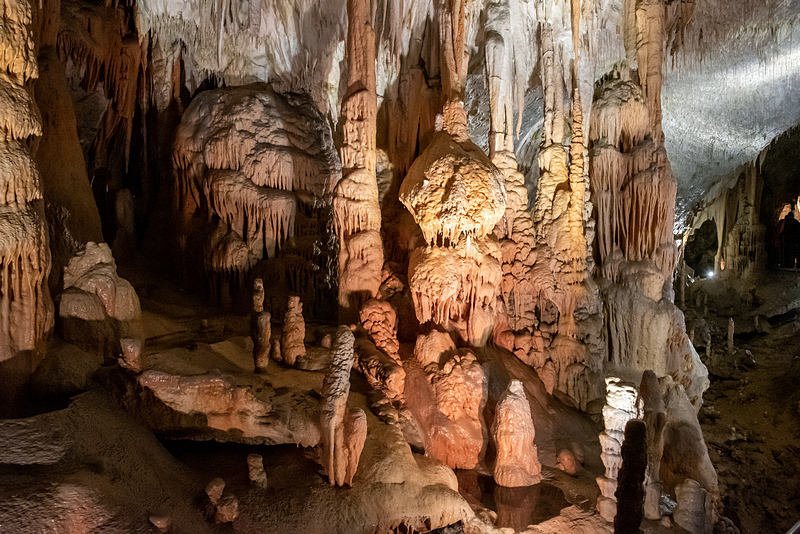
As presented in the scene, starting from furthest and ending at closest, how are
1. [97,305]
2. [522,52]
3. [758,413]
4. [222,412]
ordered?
[758,413] < [522,52] < [97,305] < [222,412]

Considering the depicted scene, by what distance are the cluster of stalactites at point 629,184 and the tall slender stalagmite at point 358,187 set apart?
15.4 feet

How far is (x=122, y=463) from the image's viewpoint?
4.91 metres

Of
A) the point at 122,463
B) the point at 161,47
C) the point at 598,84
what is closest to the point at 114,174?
the point at 161,47

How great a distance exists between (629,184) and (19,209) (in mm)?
9731

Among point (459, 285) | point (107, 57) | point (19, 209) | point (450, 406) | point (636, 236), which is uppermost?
point (107, 57)

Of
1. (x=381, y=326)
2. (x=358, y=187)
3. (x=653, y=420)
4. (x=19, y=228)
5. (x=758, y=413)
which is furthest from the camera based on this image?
(x=758, y=413)

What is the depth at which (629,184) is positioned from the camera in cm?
1080

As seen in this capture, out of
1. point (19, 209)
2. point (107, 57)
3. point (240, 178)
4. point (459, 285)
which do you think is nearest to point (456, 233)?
point (459, 285)

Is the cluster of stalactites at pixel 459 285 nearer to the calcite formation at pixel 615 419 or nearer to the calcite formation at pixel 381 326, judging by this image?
the calcite formation at pixel 381 326

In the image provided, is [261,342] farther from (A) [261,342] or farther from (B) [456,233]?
(B) [456,233]

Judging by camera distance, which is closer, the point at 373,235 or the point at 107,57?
the point at 373,235

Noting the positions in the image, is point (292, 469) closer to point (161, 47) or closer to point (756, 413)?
point (161, 47)

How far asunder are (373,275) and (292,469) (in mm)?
3759

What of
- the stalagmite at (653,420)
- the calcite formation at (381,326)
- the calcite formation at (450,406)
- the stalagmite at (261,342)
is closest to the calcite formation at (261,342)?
the stalagmite at (261,342)
